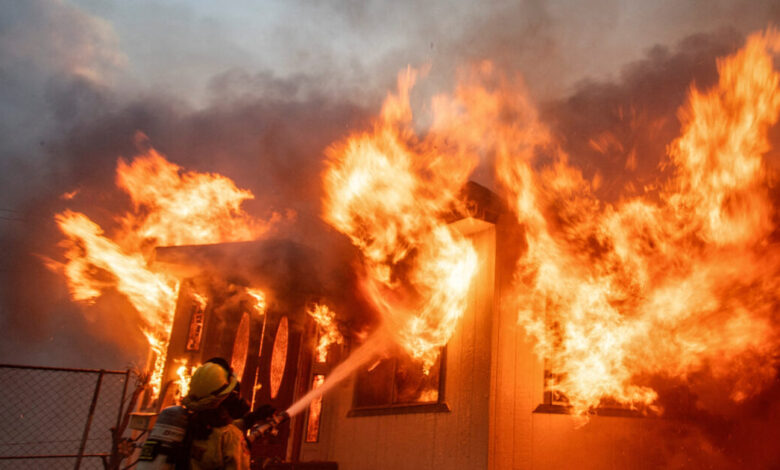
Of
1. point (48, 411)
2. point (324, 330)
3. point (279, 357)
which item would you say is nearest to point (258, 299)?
point (279, 357)

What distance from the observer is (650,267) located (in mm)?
7621

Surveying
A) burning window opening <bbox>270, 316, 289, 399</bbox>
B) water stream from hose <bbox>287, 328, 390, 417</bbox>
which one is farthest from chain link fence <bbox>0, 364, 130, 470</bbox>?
water stream from hose <bbox>287, 328, 390, 417</bbox>

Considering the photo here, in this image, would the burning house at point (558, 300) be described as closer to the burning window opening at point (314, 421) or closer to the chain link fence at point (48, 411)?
the burning window opening at point (314, 421)

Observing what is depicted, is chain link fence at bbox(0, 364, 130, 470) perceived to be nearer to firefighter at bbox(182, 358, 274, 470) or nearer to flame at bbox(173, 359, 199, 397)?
flame at bbox(173, 359, 199, 397)

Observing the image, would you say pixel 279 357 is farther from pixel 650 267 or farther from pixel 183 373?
pixel 650 267

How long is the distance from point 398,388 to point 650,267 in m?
3.74

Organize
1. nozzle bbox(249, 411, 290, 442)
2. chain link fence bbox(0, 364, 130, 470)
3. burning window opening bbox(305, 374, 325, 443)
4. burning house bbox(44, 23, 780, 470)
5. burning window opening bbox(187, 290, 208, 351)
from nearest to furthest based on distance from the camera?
nozzle bbox(249, 411, 290, 442) < burning house bbox(44, 23, 780, 470) < burning window opening bbox(305, 374, 325, 443) < burning window opening bbox(187, 290, 208, 351) < chain link fence bbox(0, 364, 130, 470)

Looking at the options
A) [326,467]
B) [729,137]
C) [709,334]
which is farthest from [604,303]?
[326,467]

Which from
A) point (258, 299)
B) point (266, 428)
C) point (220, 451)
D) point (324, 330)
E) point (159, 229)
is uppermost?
point (159, 229)

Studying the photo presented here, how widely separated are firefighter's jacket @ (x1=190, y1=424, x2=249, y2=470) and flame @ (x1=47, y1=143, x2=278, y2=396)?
7.03m

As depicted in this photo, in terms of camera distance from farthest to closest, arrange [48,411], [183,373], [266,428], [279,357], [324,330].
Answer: [48,411]
[183,373]
[324,330]
[279,357]
[266,428]

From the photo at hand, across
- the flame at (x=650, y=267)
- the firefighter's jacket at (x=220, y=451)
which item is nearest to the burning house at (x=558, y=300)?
the flame at (x=650, y=267)

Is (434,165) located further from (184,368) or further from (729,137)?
(184,368)

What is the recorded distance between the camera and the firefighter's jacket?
3844 mm
